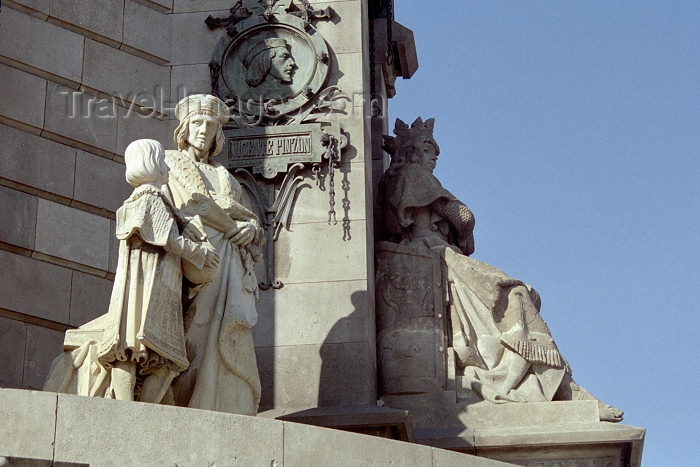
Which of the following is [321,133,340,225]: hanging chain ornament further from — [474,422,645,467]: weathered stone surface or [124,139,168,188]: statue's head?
[124,139,168,188]: statue's head

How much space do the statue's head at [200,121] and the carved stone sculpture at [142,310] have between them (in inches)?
45.9

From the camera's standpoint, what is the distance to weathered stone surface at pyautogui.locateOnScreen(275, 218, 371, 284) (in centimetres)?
1441

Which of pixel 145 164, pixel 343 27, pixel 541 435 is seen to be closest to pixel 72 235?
pixel 145 164

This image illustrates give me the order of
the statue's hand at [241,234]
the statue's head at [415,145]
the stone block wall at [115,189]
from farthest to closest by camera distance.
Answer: the statue's head at [415,145] < the stone block wall at [115,189] < the statue's hand at [241,234]

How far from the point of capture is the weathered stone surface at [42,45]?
14820mm

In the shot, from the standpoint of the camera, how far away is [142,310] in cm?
1110

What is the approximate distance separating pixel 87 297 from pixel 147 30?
2.95 metres

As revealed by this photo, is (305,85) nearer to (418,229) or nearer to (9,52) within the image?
(418,229)

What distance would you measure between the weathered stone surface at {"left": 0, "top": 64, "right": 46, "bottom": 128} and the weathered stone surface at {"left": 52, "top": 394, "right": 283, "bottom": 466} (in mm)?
5440

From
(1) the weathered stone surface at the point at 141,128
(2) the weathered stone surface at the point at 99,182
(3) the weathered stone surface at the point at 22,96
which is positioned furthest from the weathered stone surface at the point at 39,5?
(2) the weathered stone surface at the point at 99,182

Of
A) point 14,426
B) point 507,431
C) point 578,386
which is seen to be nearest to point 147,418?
point 14,426

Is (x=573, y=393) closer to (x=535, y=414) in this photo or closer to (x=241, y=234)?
(x=535, y=414)

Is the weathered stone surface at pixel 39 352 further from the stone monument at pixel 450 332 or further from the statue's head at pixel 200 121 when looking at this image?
the stone monument at pixel 450 332

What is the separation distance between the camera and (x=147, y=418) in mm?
9906
